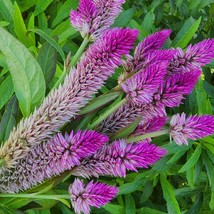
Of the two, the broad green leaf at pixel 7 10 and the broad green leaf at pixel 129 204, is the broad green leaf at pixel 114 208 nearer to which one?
the broad green leaf at pixel 129 204

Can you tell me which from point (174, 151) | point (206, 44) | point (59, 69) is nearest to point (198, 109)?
point (174, 151)

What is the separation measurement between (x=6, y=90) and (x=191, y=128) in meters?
0.45

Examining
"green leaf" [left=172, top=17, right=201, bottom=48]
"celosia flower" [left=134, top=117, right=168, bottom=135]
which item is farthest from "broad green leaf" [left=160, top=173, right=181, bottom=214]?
"celosia flower" [left=134, top=117, right=168, bottom=135]

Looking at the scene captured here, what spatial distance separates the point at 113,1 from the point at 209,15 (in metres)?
0.87

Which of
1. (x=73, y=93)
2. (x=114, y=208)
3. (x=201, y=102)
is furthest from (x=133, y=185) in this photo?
(x=73, y=93)

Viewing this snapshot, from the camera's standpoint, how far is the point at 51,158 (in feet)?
1.92

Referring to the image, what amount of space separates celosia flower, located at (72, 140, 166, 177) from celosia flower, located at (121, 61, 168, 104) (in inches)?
2.3

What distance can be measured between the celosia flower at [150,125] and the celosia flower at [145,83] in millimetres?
65

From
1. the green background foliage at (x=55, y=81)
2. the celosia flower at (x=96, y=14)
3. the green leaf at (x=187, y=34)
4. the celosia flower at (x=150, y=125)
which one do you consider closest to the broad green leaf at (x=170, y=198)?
the green background foliage at (x=55, y=81)

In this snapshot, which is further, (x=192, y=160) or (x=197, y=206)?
(x=197, y=206)

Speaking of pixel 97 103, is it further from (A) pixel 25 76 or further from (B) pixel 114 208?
(B) pixel 114 208

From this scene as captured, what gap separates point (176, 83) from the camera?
0.56 meters

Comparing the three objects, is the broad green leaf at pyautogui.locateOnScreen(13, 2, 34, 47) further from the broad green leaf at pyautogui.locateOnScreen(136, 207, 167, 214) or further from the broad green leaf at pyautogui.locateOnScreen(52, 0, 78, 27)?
the broad green leaf at pyautogui.locateOnScreen(136, 207, 167, 214)

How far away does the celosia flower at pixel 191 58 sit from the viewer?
1.90 ft
